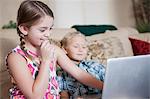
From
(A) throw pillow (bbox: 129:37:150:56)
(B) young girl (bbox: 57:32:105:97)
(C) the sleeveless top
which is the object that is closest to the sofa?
(A) throw pillow (bbox: 129:37:150:56)

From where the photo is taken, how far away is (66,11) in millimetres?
2887

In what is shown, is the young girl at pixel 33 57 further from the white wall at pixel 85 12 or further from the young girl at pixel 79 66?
the white wall at pixel 85 12

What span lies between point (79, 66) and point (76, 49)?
9 centimetres

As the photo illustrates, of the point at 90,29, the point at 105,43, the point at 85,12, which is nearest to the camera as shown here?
the point at 105,43

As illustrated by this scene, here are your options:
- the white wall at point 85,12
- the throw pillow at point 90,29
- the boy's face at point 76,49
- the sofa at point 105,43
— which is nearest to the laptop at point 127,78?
the boy's face at point 76,49

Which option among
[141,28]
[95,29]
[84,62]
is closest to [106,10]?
[141,28]

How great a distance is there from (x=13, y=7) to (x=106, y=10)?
1.02 m

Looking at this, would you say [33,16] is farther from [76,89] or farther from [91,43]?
[91,43]

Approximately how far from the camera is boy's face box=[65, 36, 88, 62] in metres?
1.50

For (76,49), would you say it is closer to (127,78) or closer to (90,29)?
(127,78)

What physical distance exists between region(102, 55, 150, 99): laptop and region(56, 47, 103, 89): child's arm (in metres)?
0.25

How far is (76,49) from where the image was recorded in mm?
1506

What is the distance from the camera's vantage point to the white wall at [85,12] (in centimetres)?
259

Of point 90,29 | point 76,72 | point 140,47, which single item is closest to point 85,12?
point 90,29
